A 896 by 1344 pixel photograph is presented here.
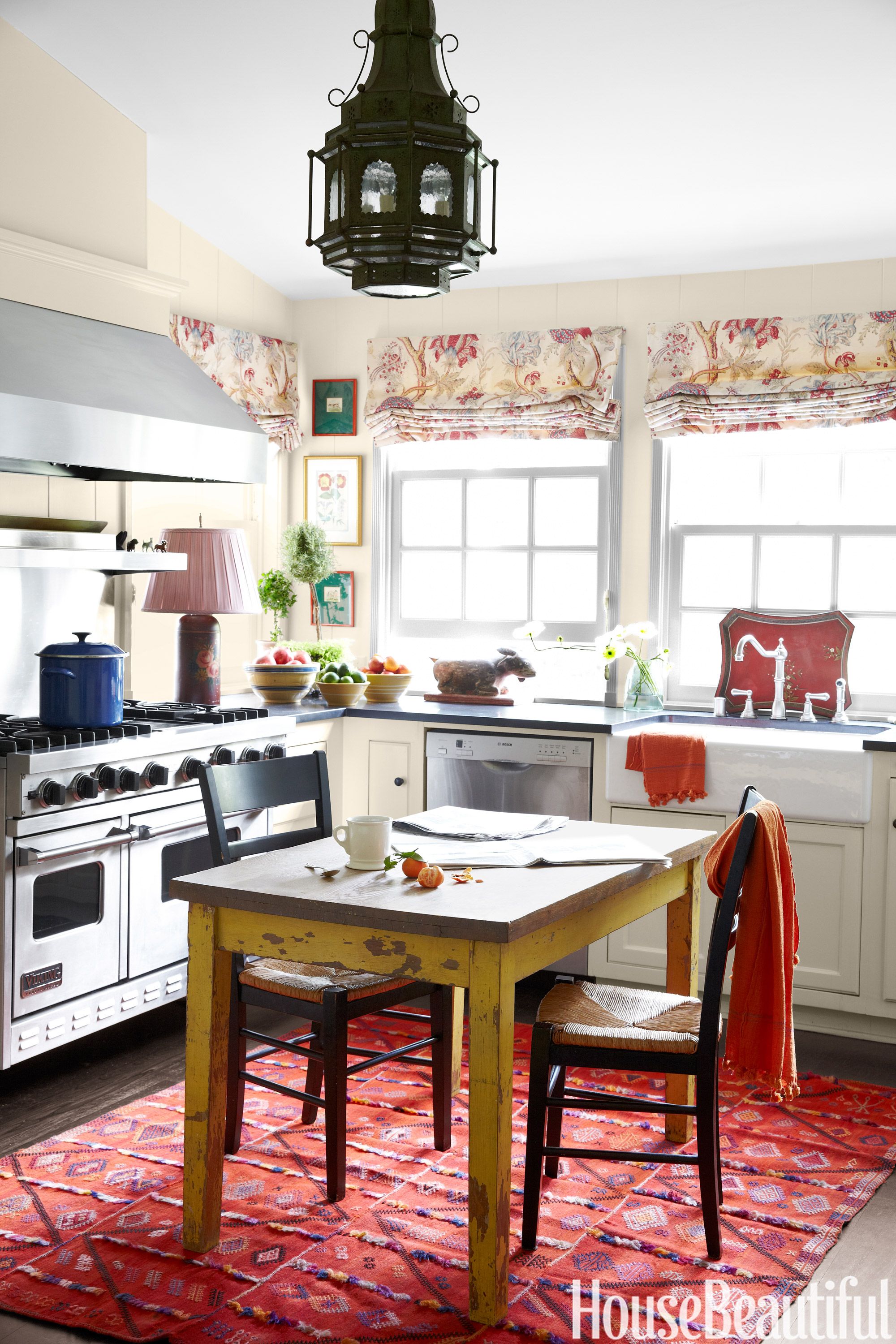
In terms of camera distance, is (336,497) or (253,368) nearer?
(253,368)

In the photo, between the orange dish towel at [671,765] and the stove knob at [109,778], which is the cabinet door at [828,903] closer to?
the orange dish towel at [671,765]

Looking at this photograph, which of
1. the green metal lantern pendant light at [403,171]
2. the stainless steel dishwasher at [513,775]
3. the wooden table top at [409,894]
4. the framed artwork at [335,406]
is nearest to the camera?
the green metal lantern pendant light at [403,171]

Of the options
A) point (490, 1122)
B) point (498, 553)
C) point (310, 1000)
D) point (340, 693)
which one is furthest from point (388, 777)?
point (490, 1122)

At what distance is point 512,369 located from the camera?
505 cm

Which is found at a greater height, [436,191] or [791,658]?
[436,191]

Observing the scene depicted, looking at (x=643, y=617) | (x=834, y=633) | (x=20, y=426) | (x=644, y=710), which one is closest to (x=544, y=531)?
(x=643, y=617)

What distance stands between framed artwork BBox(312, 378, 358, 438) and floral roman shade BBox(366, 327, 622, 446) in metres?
0.12

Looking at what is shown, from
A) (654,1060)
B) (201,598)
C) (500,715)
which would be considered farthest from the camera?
(500,715)

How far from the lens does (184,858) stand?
12.6 feet

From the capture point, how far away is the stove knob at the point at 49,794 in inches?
128

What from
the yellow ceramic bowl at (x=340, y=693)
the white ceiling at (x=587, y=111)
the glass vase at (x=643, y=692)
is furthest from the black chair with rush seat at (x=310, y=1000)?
the white ceiling at (x=587, y=111)

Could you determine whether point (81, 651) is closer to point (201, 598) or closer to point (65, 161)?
point (201, 598)

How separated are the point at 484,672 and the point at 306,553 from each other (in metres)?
0.99

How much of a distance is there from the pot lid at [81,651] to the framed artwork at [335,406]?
2120 millimetres
